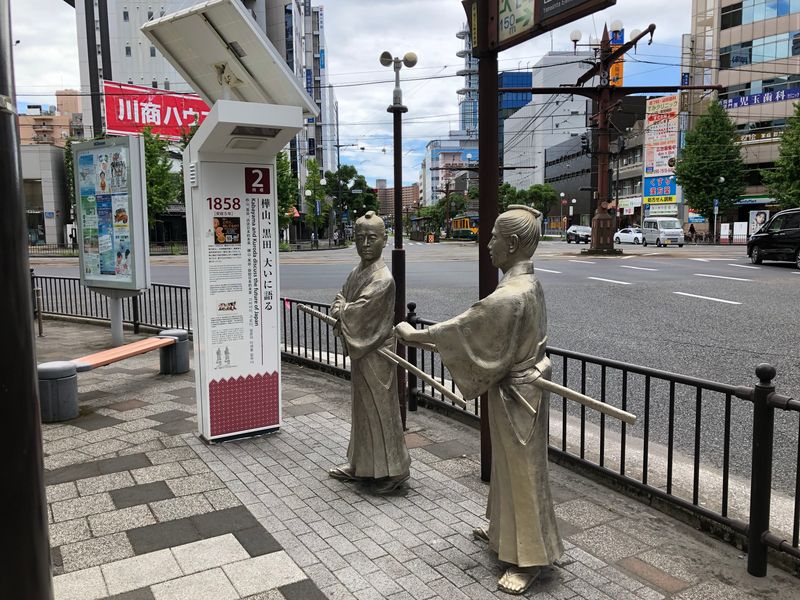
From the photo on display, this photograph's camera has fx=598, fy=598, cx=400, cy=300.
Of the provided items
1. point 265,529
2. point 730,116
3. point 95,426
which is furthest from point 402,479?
point 730,116

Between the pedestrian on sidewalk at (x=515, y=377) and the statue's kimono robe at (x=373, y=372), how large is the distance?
3.13ft

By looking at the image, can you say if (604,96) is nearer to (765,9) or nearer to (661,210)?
(765,9)

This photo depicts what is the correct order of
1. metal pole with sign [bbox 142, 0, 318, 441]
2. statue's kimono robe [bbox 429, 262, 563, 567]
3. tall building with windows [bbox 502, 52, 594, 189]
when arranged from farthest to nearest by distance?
tall building with windows [bbox 502, 52, 594, 189] < metal pole with sign [bbox 142, 0, 318, 441] < statue's kimono robe [bbox 429, 262, 563, 567]

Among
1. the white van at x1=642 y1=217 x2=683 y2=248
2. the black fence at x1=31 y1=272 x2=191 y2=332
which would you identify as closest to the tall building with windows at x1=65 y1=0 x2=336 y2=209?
the white van at x1=642 y1=217 x2=683 y2=248

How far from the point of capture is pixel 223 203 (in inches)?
193

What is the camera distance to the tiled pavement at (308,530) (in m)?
2.96

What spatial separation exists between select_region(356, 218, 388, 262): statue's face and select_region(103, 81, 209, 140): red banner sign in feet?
89.9

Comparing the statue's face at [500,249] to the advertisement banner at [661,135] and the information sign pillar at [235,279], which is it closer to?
the information sign pillar at [235,279]

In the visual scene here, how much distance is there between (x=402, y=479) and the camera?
402cm

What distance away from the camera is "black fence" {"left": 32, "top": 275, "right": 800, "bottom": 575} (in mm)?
3012

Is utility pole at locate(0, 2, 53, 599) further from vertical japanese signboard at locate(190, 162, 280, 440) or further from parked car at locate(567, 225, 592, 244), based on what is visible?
parked car at locate(567, 225, 592, 244)

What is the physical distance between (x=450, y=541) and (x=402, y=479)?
704 mm

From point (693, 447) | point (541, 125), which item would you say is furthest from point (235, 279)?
point (541, 125)

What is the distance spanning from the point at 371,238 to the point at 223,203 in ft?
5.33
